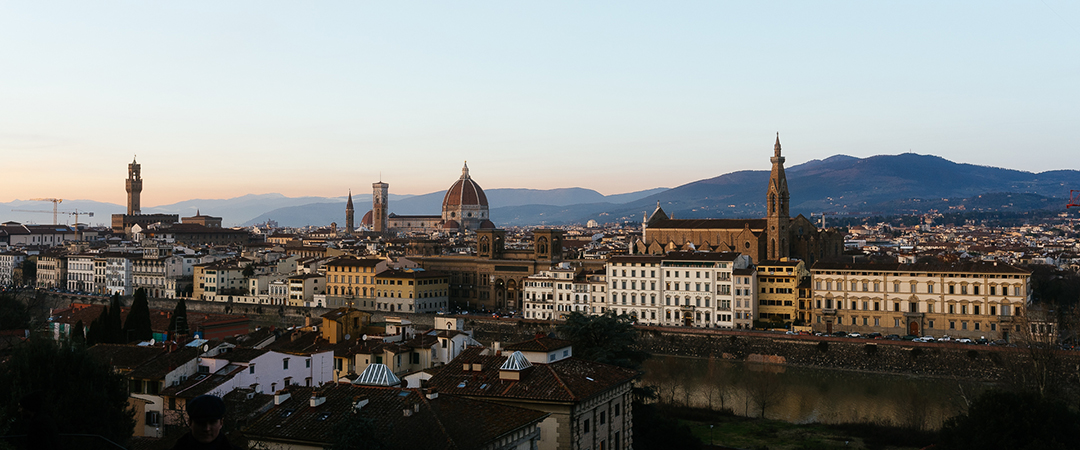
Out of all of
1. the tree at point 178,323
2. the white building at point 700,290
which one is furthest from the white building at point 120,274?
the white building at point 700,290

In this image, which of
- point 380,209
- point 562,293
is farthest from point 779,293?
point 380,209

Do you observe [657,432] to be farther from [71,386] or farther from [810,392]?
[810,392]

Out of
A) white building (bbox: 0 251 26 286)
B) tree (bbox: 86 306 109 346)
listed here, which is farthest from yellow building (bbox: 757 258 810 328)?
white building (bbox: 0 251 26 286)

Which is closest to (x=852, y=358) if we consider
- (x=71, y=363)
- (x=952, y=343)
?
(x=952, y=343)

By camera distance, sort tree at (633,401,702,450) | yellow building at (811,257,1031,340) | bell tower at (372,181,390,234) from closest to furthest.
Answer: tree at (633,401,702,450), yellow building at (811,257,1031,340), bell tower at (372,181,390,234)

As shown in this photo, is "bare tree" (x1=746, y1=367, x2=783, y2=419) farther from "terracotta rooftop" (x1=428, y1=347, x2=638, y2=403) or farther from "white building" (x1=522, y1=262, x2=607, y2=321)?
"white building" (x1=522, y1=262, x2=607, y2=321)
